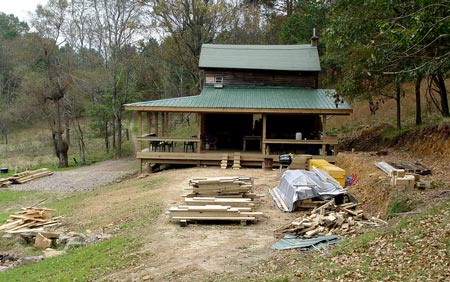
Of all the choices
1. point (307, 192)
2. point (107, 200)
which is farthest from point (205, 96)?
point (307, 192)

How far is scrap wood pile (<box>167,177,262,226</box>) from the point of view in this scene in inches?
423

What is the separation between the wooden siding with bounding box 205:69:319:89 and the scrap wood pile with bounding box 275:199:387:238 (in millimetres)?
15233

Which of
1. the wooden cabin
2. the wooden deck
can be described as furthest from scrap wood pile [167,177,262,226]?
the wooden cabin

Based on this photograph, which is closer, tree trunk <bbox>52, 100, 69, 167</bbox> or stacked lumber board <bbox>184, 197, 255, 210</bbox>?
stacked lumber board <bbox>184, 197, 255, 210</bbox>

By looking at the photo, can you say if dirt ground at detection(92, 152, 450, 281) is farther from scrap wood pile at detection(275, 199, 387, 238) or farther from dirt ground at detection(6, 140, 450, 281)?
scrap wood pile at detection(275, 199, 387, 238)

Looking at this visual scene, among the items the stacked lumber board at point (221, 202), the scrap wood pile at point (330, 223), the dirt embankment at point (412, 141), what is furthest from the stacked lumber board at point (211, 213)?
the dirt embankment at point (412, 141)

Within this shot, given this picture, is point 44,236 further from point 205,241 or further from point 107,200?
point 205,241

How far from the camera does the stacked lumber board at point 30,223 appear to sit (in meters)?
12.3

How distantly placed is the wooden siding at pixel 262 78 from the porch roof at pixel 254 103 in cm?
107

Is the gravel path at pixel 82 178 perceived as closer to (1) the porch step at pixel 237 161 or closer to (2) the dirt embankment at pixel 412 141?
(1) the porch step at pixel 237 161

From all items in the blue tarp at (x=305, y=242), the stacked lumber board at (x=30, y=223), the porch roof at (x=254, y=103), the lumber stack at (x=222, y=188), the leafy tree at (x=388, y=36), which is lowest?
the stacked lumber board at (x=30, y=223)

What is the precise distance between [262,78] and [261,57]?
149cm

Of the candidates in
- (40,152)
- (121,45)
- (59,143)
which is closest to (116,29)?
(121,45)

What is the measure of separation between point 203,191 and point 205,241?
3366mm
